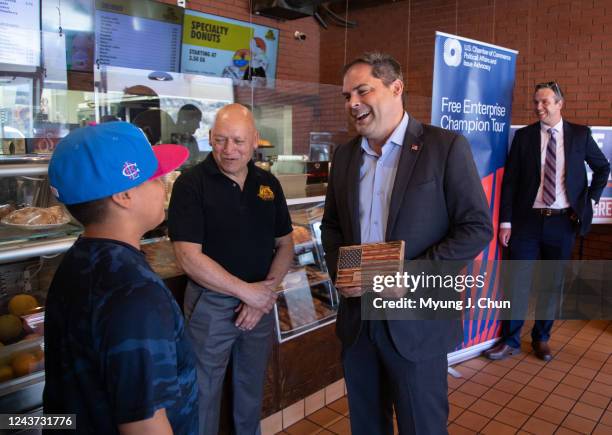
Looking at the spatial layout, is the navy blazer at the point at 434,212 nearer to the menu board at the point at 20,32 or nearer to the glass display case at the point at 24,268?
the glass display case at the point at 24,268

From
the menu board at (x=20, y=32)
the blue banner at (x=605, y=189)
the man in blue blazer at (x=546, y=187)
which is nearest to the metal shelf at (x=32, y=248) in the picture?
the menu board at (x=20, y=32)

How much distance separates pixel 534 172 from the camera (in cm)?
357

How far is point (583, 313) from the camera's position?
187 inches

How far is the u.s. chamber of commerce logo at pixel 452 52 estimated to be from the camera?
3.01 m

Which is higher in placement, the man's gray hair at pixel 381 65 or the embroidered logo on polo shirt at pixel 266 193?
the man's gray hair at pixel 381 65

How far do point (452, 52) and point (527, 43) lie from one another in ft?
9.90

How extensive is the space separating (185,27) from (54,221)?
449 centimetres

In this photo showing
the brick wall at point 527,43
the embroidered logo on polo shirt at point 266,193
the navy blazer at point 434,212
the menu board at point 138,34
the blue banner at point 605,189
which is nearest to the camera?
the navy blazer at point 434,212

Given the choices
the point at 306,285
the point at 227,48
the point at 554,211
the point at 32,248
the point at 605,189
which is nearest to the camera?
the point at 32,248

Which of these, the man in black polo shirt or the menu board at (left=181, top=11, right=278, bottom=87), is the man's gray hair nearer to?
the man in black polo shirt

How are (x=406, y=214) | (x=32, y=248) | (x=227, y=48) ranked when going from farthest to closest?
(x=227, y=48)
(x=406, y=214)
(x=32, y=248)

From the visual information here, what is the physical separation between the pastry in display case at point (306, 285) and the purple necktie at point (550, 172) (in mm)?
1736

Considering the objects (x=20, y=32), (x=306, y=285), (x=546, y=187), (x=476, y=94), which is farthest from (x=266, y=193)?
(x=20, y=32)

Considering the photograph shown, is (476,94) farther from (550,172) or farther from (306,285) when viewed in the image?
(306,285)
